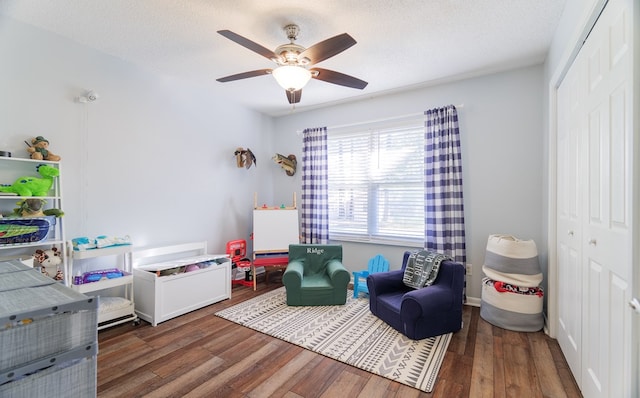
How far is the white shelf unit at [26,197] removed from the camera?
224cm

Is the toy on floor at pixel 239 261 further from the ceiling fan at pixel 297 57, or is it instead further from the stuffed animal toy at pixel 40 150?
the ceiling fan at pixel 297 57

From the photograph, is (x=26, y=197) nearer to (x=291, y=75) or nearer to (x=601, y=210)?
(x=291, y=75)

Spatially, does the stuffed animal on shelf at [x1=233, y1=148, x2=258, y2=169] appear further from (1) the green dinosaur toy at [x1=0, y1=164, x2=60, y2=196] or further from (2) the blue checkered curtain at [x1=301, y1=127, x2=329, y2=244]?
(1) the green dinosaur toy at [x1=0, y1=164, x2=60, y2=196]

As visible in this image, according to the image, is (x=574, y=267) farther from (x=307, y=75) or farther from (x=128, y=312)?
(x=128, y=312)

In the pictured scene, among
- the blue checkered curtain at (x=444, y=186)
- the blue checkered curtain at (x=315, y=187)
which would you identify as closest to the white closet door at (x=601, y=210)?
the blue checkered curtain at (x=444, y=186)

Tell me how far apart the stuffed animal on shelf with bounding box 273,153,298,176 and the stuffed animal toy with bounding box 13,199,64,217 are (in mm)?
2690

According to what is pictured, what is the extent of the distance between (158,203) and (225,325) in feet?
5.26

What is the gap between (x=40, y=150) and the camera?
238 cm

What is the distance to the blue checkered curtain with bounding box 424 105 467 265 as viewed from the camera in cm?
327

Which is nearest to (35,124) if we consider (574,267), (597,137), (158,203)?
(158,203)

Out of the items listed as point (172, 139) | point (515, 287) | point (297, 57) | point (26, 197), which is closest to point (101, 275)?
point (26, 197)

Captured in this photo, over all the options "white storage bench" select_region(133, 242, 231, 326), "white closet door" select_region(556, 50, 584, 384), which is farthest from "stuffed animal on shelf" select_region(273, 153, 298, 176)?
"white closet door" select_region(556, 50, 584, 384)

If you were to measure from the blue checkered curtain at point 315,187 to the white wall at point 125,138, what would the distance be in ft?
3.23

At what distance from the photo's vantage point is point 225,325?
281 centimetres
